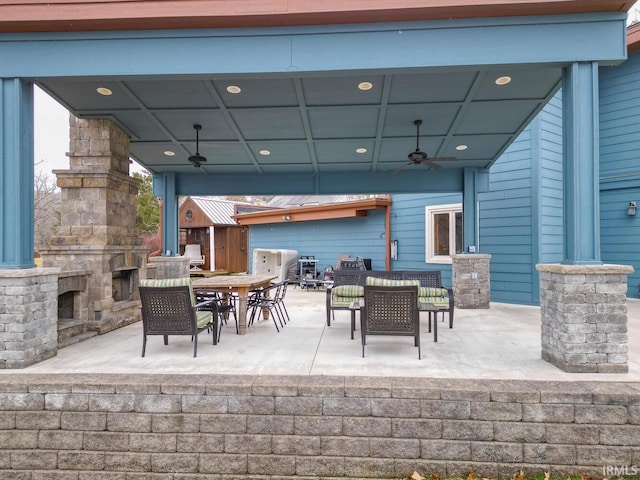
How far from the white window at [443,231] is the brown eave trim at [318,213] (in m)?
Answer: 1.41

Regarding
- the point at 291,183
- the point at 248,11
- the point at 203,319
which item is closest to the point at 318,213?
the point at 291,183

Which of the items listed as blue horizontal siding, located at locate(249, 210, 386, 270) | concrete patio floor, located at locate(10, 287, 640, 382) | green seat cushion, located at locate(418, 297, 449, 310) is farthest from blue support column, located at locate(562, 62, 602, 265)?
blue horizontal siding, located at locate(249, 210, 386, 270)

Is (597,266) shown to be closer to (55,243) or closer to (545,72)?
(545,72)

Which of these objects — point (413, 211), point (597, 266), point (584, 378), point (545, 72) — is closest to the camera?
point (584, 378)

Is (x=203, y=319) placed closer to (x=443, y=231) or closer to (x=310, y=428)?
(x=310, y=428)

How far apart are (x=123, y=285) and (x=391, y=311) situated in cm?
449

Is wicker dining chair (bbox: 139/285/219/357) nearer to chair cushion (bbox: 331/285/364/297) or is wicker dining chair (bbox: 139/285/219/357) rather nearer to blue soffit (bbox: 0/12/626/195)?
chair cushion (bbox: 331/285/364/297)

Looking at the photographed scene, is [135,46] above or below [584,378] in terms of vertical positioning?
above

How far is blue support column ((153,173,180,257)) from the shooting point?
25.7 ft

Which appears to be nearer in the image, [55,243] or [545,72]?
[545,72]

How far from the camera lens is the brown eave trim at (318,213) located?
10289mm

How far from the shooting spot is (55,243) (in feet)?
16.8

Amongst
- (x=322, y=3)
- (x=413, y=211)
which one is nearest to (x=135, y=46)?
(x=322, y=3)

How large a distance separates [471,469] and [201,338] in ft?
11.6
